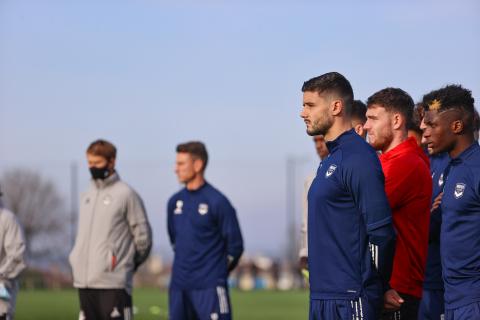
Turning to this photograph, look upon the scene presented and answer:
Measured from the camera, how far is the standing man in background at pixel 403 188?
852 cm

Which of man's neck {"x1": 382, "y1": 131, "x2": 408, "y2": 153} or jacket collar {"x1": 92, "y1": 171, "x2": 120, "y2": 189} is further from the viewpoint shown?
jacket collar {"x1": 92, "y1": 171, "x2": 120, "y2": 189}

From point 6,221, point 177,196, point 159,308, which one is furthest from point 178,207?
point 159,308

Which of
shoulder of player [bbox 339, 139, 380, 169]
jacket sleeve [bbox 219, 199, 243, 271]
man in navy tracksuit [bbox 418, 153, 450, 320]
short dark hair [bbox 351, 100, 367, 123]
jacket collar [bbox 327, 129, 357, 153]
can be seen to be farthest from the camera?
jacket sleeve [bbox 219, 199, 243, 271]

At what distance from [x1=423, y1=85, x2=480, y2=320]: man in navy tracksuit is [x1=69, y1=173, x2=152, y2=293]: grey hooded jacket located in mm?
4890

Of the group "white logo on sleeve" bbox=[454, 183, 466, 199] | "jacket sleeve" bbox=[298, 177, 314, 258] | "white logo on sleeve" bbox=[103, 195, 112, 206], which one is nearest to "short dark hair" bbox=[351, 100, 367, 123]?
"white logo on sleeve" bbox=[454, 183, 466, 199]

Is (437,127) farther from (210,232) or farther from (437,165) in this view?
(210,232)

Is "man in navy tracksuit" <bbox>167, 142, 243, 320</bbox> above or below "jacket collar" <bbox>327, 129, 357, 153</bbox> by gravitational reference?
below

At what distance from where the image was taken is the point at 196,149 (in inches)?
534

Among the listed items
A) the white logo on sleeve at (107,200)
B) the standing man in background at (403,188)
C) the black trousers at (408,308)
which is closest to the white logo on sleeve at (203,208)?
the white logo on sleeve at (107,200)

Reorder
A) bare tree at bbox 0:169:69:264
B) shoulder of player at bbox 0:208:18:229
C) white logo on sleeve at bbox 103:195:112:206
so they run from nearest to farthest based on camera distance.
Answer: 1. shoulder of player at bbox 0:208:18:229
2. white logo on sleeve at bbox 103:195:112:206
3. bare tree at bbox 0:169:69:264

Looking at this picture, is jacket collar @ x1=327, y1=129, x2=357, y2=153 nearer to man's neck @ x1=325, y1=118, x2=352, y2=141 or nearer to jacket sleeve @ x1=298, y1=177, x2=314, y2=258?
man's neck @ x1=325, y1=118, x2=352, y2=141

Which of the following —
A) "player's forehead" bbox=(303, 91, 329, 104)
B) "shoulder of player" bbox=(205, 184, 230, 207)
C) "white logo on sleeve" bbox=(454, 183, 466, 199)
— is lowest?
"shoulder of player" bbox=(205, 184, 230, 207)

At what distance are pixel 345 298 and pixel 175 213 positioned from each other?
6.29 meters

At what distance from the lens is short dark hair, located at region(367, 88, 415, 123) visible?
28.5 feet
